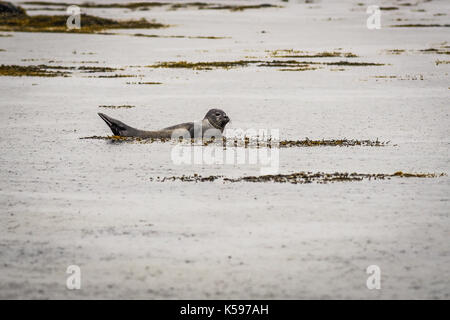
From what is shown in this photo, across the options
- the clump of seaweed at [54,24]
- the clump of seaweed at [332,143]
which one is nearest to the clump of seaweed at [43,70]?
the clump of seaweed at [332,143]

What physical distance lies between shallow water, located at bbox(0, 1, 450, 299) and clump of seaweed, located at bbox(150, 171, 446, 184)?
0.31 m

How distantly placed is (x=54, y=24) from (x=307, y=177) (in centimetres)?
6587

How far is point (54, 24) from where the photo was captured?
255ft

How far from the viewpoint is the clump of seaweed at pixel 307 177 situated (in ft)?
49.4

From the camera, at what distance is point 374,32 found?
223 feet

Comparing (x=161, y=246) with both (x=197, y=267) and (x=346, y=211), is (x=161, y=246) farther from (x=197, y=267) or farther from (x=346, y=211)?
(x=346, y=211)

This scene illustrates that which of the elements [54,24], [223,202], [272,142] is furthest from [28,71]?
[54,24]

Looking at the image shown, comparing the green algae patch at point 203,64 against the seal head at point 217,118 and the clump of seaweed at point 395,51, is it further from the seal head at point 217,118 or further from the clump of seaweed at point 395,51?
the seal head at point 217,118

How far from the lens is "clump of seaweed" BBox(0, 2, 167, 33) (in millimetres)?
72744

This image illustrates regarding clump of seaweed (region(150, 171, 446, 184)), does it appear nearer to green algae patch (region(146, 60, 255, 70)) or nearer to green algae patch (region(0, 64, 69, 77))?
green algae patch (region(0, 64, 69, 77))

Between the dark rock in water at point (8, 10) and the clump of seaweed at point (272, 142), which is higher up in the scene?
the dark rock in water at point (8, 10)

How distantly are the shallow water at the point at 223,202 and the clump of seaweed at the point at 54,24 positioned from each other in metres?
42.3

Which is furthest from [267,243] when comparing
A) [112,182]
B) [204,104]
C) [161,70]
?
[161,70]

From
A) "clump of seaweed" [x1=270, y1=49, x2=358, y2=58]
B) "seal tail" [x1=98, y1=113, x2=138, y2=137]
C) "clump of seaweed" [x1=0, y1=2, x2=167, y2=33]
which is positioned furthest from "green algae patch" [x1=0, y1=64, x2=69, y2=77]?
"clump of seaweed" [x1=0, y1=2, x2=167, y2=33]
